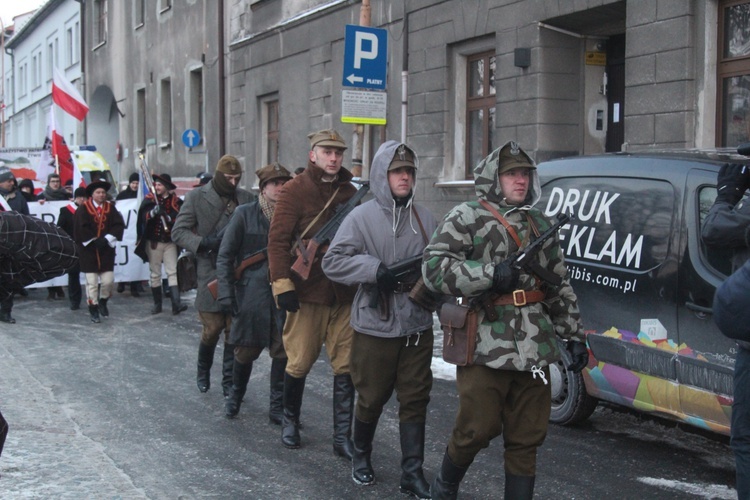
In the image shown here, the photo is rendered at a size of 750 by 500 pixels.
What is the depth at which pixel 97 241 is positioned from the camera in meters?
11.7

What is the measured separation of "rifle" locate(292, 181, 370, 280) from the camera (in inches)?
223

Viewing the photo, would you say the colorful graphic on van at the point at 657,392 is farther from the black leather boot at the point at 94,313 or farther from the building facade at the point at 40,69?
the building facade at the point at 40,69

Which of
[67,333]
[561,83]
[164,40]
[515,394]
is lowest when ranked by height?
[67,333]

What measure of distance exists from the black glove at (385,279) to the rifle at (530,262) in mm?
788

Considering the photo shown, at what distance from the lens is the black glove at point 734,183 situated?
4195 mm

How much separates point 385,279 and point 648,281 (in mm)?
1622

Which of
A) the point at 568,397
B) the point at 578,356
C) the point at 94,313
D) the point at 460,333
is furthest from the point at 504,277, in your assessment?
the point at 94,313

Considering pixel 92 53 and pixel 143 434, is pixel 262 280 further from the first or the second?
pixel 92 53

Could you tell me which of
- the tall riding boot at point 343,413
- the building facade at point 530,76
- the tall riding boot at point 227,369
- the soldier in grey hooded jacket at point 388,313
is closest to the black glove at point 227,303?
the tall riding boot at point 227,369

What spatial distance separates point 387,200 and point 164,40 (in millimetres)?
24098

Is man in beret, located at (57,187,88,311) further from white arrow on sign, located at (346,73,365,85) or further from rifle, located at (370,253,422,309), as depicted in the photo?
rifle, located at (370,253,422,309)

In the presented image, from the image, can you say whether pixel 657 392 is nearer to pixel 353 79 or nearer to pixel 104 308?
pixel 353 79

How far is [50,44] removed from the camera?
45.5m

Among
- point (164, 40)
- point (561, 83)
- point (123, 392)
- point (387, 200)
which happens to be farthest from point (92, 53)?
point (387, 200)
